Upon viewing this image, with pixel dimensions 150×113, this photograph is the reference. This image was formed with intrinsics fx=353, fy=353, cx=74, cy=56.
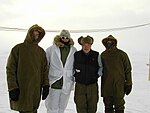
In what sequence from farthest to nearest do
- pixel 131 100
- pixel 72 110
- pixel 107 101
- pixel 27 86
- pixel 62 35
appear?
1. pixel 131 100
2. pixel 72 110
3. pixel 107 101
4. pixel 62 35
5. pixel 27 86

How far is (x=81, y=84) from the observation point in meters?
5.52

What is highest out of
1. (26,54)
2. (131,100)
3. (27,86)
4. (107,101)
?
(26,54)

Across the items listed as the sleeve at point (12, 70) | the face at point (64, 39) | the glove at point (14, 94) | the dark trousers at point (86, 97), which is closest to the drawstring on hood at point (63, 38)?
the face at point (64, 39)

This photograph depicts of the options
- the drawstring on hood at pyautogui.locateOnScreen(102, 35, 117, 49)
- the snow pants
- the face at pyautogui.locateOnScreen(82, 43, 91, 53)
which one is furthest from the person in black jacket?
the drawstring on hood at pyautogui.locateOnScreen(102, 35, 117, 49)

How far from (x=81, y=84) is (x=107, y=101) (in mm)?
632

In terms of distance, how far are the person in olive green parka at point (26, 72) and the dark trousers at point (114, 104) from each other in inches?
55.4

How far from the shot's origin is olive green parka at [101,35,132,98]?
227 inches

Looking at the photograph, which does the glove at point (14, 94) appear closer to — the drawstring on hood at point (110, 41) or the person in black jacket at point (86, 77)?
the person in black jacket at point (86, 77)

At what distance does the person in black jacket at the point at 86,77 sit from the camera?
5.50 m

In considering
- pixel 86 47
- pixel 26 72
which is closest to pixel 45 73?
pixel 26 72

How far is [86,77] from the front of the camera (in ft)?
18.0

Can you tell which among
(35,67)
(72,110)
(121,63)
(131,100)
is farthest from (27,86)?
(131,100)

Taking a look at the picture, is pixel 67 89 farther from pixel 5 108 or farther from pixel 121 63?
pixel 5 108

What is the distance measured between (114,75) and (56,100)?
1.04 m
